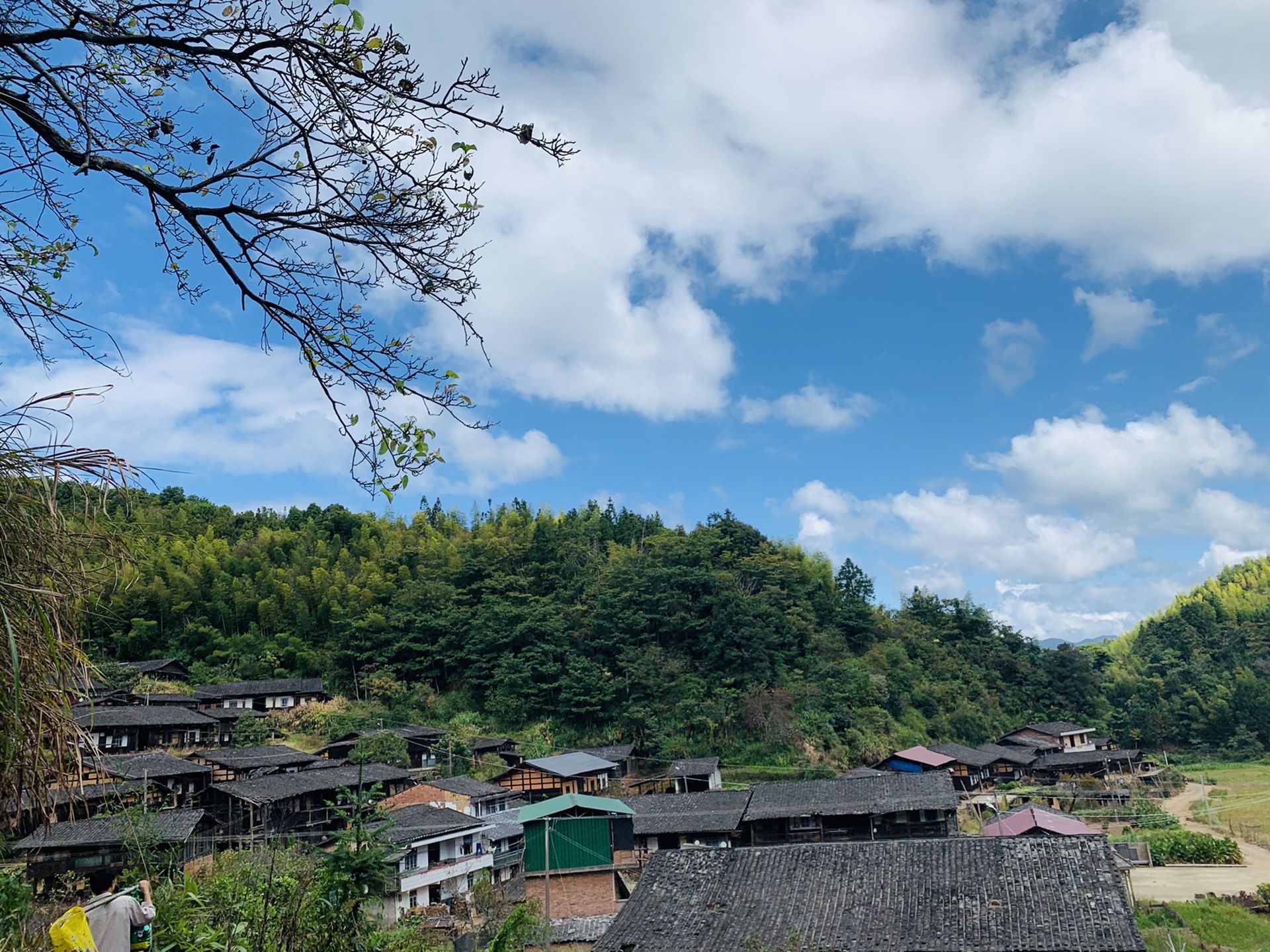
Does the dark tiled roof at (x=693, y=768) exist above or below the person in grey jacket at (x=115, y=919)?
below

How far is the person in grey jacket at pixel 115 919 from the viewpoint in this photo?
2.79 m

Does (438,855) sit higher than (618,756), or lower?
lower

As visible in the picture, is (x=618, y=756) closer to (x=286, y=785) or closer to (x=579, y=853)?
(x=579, y=853)

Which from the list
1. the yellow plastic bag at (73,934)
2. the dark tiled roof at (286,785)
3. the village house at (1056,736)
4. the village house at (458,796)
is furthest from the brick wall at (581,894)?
the village house at (1056,736)

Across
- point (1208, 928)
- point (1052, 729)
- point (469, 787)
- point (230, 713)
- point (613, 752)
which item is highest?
point (230, 713)

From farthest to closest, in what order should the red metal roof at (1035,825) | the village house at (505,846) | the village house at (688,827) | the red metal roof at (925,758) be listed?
the red metal roof at (925,758)
the village house at (505,846)
the village house at (688,827)
the red metal roof at (1035,825)

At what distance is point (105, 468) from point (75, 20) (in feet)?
4.63

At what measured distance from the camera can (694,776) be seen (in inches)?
1094

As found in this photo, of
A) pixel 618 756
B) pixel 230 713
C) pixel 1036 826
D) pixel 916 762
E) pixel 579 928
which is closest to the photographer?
pixel 579 928

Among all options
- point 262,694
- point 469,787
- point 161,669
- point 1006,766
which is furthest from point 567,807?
point 161,669

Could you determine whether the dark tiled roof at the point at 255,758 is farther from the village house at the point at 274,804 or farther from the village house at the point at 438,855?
the village house at the point at 438,855

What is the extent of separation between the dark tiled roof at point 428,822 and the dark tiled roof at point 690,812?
4.38m

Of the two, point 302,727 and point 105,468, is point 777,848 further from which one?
point 302,727

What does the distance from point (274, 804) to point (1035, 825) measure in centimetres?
1828
